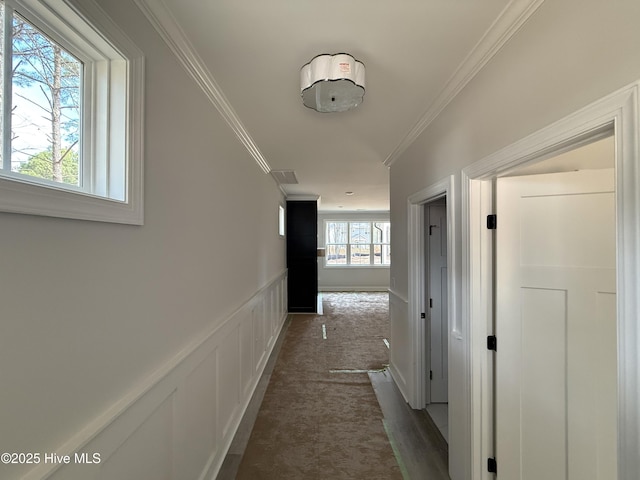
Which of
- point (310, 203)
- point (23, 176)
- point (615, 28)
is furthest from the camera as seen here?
point (310, 203)

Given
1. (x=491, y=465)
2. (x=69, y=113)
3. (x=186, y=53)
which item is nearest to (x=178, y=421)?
(x=69, y=113)

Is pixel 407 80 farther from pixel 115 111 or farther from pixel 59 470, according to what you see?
pixel 59 470

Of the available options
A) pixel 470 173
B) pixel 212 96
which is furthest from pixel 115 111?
pixel 470 173

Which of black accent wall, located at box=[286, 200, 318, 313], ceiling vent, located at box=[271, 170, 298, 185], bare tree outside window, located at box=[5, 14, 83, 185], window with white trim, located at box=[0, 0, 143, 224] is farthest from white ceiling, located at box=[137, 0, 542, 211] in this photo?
black accent wall, located at box=[286, 200, 318, 313]

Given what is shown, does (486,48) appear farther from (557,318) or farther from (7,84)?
(7,84)

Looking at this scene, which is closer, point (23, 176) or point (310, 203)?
point (23, 176)

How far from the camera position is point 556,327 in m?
1.41

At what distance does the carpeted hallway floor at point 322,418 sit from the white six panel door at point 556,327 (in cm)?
93

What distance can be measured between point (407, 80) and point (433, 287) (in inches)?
Answer: 71.3

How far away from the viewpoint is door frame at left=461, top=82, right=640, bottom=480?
0.77 meters

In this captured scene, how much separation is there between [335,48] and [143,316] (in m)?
1.51

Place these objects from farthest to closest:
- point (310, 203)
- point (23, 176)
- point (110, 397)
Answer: point (310, 203)
point (110, 397)
point (23, 176)

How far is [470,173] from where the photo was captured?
1.60 m

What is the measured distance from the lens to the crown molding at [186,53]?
114cm
